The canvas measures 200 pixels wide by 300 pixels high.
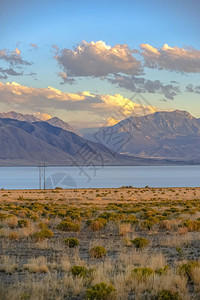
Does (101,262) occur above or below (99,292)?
below

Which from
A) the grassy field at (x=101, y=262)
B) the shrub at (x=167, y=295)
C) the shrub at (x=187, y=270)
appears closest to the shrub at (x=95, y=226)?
the grassy field at (x=101, y=262)

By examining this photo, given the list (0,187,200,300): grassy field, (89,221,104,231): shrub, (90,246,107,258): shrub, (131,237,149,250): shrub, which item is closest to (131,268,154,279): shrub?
(0,187,200,300): grassy field

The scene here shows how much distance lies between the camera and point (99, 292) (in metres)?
7.93

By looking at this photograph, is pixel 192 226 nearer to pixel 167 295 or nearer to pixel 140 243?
pixel 140 243

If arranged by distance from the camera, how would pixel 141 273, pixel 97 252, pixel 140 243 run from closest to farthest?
pixel 141 273 < pixel 97 252 < pixel 140 243

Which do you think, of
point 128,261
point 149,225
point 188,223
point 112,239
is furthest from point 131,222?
point 128,261

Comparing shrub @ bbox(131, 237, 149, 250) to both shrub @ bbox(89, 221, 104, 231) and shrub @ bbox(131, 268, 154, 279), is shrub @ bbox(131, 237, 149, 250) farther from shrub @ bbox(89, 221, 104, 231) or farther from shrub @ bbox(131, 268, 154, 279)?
shrub @ bbox(89, 221, 104, 231)

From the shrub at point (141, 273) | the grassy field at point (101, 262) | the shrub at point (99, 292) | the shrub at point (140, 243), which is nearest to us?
the shrub at point (99, 292)

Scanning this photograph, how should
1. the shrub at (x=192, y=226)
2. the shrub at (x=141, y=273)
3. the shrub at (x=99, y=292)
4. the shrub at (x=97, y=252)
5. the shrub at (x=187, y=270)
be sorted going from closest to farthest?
the shrub at (x=99, y=292) → the shrub at (x=141, y=273) → the shrub at (x=187, y=270) → the shrub at (x=97, y=252) → the shrub at (x=192, y=226)

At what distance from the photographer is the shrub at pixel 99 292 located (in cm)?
789

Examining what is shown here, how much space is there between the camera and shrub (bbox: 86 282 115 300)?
311 inches

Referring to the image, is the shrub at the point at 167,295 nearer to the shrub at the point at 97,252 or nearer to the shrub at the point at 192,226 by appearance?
the shrub at the point at 97,252

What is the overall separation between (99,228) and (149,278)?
1096 centimetres

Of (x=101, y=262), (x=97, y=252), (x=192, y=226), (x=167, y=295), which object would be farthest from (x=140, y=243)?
(x=167, y=295)
